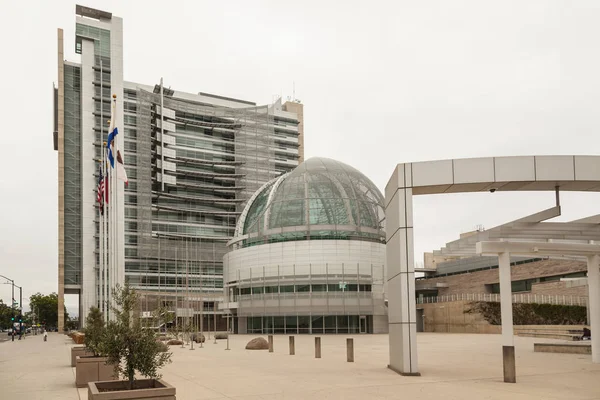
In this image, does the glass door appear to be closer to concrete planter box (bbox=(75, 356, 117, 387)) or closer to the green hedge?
the green hedge

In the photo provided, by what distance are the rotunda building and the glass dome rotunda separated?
0.35ft

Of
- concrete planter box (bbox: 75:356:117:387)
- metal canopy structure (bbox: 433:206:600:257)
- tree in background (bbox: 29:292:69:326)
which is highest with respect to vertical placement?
metal canopy structure (bbox: 433:206:600:257)

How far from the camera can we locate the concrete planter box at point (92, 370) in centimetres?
1733

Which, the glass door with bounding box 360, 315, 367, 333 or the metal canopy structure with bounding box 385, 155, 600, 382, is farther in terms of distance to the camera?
the glass door with bounding box 360, 315, 367, 333

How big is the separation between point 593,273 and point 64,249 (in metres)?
102

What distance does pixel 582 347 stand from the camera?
27328 mm

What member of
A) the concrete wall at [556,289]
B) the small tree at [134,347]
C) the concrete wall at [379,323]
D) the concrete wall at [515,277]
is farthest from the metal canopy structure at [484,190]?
the concrete wall at [379,323]

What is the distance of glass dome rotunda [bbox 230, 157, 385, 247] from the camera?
69.6 m

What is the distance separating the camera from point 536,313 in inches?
2251

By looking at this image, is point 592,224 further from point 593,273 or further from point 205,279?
point 205,279

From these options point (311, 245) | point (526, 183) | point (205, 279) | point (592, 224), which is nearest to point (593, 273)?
point (592, 224)

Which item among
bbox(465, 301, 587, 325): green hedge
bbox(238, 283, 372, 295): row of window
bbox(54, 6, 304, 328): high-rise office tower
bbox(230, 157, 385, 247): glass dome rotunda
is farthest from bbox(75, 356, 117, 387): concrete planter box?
bbox(54, 6, 304, 328): high-rise office tower

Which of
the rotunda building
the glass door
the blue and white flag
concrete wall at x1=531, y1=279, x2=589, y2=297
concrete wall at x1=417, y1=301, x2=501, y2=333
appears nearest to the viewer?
the blue and white flag

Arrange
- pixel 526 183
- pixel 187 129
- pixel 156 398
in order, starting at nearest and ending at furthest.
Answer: pixel 156 398
pixel 526 183
pixel 187 129
